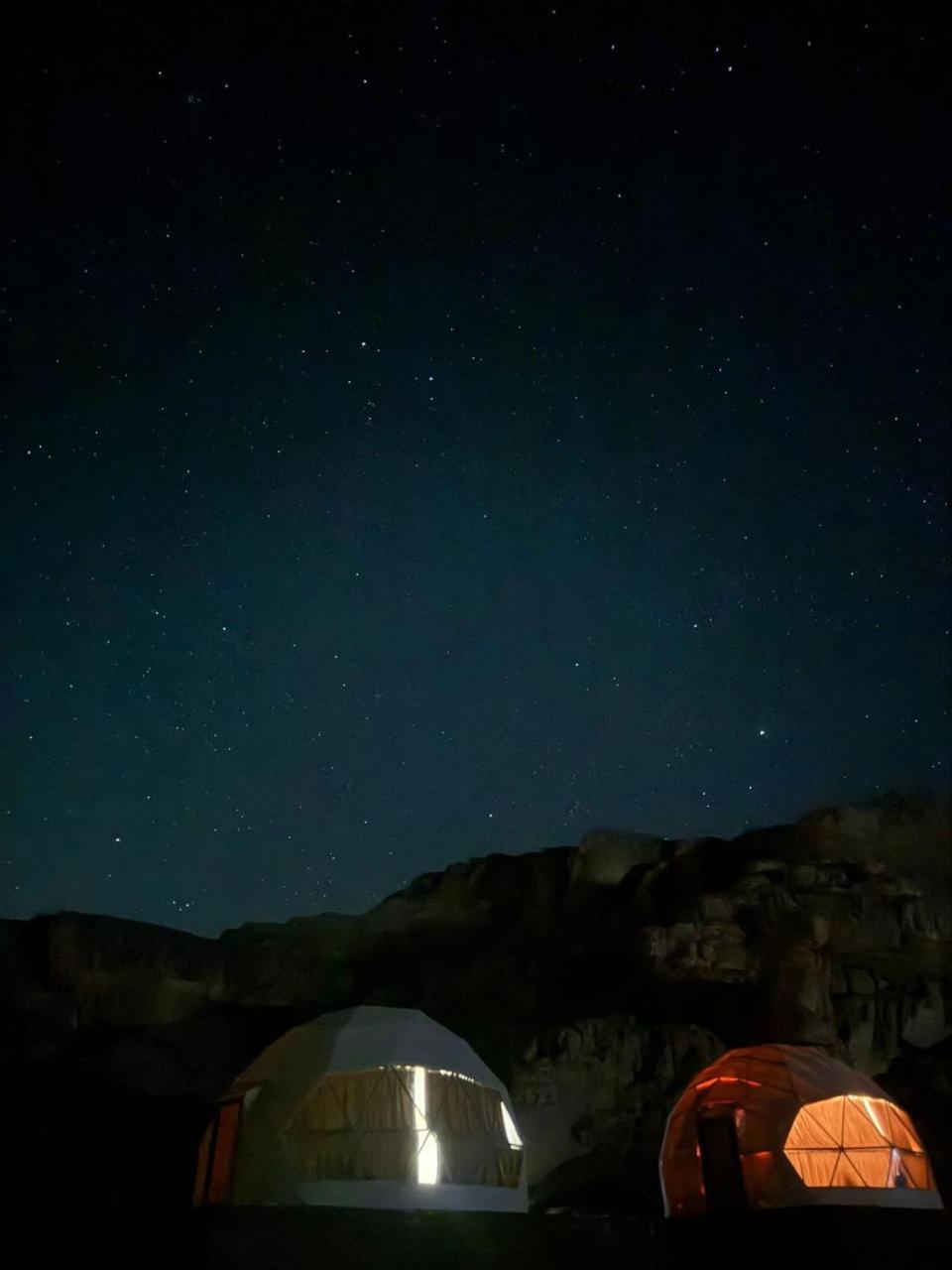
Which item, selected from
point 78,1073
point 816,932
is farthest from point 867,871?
point 78,1073

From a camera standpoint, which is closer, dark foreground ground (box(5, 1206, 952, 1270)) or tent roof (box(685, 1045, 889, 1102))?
dark foreground ground (box(5, 1206, 952, 1270))

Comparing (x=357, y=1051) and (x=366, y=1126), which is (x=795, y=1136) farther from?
(x=357, y=1051)

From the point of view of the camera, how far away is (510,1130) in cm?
1230

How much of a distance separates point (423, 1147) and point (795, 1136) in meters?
4.24

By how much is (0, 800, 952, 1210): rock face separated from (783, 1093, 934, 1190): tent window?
4838 millimetres

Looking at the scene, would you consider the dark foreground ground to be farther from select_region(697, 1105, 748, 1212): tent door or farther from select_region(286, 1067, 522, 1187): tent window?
select_region(286, 1067, 522, 1187): tent window

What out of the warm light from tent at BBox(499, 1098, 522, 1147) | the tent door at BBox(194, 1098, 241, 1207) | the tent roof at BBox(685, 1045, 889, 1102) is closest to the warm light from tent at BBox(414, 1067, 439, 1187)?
the warm light from tent at BBox(499, 1098, 522, 1147)

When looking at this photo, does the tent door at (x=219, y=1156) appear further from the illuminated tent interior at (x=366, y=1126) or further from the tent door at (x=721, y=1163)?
the tent door at (x=721, y=1163)

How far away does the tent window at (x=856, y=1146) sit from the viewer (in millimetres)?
11797

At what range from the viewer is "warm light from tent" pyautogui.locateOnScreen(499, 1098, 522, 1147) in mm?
12200

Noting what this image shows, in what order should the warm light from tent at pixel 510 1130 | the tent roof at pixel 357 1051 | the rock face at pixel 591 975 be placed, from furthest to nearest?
the rock face at pixel 591 975 → the warm light from tent at pixel 510 1130 → the tent roof at pixel 357 1051

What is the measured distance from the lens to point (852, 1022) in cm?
1838

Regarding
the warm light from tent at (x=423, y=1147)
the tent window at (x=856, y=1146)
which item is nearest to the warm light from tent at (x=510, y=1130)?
the warm light from tent at (x=423, y=1147)

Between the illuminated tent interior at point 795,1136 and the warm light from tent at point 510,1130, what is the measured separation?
1813 mm
